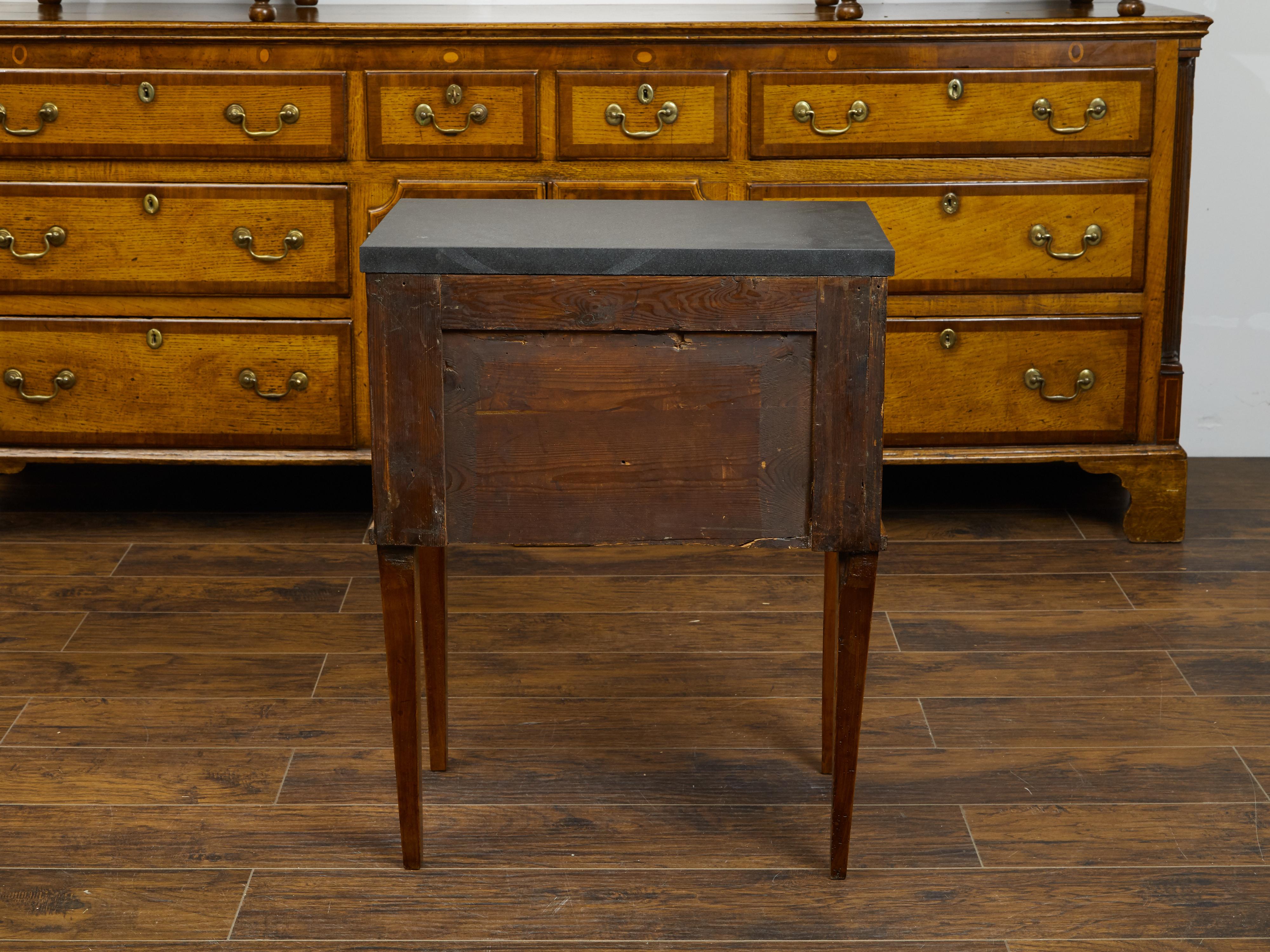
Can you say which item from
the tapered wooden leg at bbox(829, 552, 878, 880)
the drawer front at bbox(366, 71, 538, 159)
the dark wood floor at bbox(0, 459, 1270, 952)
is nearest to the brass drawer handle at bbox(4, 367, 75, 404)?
the dark wood floor at bbox(0, 459, 1270, 952)

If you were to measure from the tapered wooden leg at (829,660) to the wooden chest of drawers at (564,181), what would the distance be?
0.83m

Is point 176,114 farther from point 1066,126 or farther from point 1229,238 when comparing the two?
point 1229,238

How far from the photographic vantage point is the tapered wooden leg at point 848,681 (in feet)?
5.44

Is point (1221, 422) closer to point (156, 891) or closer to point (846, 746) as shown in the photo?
point (846, 746)

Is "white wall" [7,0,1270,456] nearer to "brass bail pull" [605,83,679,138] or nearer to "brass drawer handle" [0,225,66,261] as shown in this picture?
"brass bail pull" [605,83,679,138]

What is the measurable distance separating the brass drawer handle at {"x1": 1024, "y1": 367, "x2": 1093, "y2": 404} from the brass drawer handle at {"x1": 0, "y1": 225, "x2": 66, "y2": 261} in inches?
68.3

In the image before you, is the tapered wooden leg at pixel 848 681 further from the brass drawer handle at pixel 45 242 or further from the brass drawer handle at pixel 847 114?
the brass drawer handle at pixel 45 242

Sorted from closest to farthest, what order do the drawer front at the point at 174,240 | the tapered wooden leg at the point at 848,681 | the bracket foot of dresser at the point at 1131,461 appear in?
the tapered wooden leg at the point at 848,681
the drawer front at the point at 174,240
the bracket foot of dresser at the point at 1131,461

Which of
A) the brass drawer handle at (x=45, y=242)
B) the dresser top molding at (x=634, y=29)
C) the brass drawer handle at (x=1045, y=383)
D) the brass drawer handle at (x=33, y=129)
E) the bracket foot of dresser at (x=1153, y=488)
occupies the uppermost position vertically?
the dresser top molding at (x=634, y=29)

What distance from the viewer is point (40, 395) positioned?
2.74m

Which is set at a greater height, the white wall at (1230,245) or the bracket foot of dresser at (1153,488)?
the white wall at (1230,245)

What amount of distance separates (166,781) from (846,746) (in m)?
0.89

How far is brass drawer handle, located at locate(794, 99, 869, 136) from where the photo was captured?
2.59 meters

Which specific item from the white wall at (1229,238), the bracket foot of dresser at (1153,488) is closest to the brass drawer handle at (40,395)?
the white wall at (1229,238)
